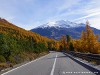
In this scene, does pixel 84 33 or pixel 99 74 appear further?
pixel 84 33

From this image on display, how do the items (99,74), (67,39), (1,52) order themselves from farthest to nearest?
(67,39) → (1,52) → (99,74)

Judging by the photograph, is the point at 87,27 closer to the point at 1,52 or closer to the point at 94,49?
the point at 94,49

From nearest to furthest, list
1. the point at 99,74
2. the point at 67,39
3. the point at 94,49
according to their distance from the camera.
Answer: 1. the point at 99,74
2. the point at 94,49
3. the point at 67,39

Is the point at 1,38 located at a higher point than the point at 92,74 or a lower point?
higher

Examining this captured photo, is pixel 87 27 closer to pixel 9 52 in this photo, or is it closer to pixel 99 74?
pixel 9 52

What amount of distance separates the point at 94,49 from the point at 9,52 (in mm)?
55156

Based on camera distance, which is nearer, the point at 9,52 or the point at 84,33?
the point at 9,52

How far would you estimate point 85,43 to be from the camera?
95000mm

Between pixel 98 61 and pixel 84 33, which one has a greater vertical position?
pixel 84 33

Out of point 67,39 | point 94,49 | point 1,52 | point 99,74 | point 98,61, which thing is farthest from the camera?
point 67,39

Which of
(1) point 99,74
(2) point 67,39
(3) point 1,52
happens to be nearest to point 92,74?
(1) point 99,74

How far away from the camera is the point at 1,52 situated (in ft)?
125

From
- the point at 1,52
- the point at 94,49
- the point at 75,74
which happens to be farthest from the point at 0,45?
the point at 94,49

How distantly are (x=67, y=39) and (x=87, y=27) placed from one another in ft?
228
